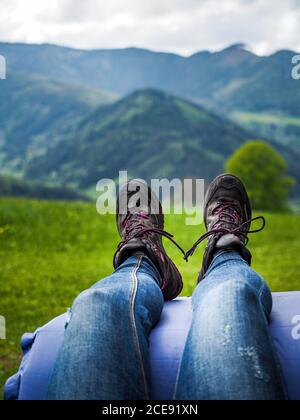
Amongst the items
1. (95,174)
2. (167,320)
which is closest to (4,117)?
(95,174)

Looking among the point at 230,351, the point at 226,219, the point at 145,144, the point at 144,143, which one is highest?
the point at 144,143

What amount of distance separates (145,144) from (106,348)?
151 ft

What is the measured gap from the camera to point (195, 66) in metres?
75.8

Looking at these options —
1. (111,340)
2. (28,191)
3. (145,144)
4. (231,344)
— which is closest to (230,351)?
(231,344)

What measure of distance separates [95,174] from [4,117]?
1666 cm

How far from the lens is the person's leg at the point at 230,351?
968mm

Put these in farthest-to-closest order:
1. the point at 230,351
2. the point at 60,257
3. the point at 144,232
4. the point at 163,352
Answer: the point at 60,257
the point at 144,232
the point at 163,352
the point at 230,351

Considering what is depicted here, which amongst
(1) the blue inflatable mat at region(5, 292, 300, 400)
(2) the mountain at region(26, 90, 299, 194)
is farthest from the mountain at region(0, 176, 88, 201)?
(1) the blue inflatable mat at region(5, 292, 300, 400)

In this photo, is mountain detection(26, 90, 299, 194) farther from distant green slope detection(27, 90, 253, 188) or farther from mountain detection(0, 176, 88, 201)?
mountain detection(0, 176, 88, 201)

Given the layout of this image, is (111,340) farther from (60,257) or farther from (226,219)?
(60,257)

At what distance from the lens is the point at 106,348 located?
105cm

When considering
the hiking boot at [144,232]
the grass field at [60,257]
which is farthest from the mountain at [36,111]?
the hiking boot at [144,232]

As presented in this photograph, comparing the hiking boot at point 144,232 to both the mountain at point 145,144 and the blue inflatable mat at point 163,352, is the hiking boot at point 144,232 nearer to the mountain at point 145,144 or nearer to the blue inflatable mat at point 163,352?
the blue inflatable mat at point 163,352

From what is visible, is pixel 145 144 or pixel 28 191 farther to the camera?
pixel 145 144
